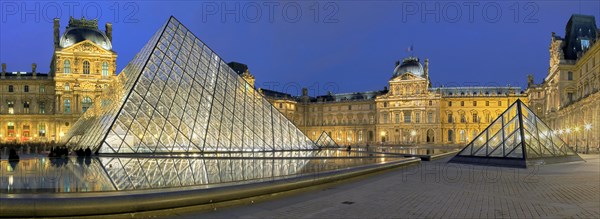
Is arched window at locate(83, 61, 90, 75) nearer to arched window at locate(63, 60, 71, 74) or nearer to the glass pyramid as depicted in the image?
arched window at locate(63, 60, 71, 74)

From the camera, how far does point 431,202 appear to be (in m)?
7.34

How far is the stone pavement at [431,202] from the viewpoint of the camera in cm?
628

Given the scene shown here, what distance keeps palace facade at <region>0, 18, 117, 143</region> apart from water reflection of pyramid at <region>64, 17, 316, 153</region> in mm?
28560

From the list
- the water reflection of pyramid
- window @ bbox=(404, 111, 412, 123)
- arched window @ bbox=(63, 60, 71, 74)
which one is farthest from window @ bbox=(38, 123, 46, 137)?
window @ bbox=(404, 111, 412, 123)

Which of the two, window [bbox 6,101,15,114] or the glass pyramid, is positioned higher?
window [bbox 6,101,15,114]

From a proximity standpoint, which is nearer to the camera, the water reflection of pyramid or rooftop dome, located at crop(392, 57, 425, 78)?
the water reflection of pyramid

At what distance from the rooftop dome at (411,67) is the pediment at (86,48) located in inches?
1618

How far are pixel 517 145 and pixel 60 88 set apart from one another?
4947 cm

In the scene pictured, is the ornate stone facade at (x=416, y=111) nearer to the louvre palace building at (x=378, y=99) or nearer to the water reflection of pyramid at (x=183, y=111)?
the louvre palace building at (x=378, y=99)

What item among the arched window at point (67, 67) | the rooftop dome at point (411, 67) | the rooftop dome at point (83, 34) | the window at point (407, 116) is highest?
the rooftop dome at point (83, 34)

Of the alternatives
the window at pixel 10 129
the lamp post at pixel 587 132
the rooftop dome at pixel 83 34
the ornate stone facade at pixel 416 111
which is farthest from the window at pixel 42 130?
the lamp post at pixel 587 132

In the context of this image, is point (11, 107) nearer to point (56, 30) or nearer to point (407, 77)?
point (56, 30)

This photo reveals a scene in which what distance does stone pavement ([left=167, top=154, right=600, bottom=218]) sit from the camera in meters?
6.28

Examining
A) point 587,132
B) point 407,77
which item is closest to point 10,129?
point 407,77
